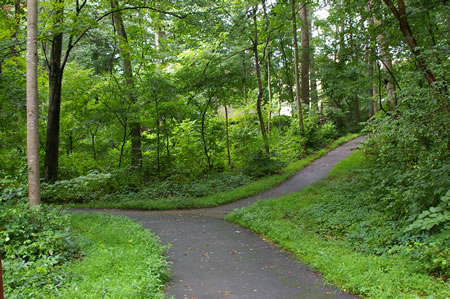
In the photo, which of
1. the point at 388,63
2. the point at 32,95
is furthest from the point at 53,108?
the point at 388,63

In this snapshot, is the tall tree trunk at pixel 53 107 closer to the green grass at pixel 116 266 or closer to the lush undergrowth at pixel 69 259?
the green grass at pixel 116 266

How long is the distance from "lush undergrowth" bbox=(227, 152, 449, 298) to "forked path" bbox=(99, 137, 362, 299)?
0.34 m

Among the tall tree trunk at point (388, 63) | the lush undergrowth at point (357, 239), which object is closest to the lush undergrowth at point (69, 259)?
the lush undergrowth at point (357, 239)

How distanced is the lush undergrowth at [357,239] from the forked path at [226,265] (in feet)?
1.11

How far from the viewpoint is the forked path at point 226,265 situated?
4.91 metres

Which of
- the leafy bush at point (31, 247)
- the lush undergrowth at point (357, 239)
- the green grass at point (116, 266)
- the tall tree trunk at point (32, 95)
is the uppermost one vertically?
the tall tree trunk at point (32, 95)

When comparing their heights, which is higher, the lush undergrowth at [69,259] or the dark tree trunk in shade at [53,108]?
the dark tree trunk in shade at [53,108]

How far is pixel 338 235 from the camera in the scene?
7477 mm

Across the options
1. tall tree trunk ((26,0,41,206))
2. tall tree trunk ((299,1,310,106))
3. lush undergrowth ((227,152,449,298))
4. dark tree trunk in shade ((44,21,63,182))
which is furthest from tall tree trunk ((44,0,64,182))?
tall tree trunk ((299,1,310,106))

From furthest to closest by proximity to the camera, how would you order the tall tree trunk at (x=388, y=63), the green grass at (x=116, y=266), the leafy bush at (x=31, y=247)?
the tall tree trunk at (x=388, y=63) → the leafy bush at (x=31, y=247) → the green grass at (x=116, y=266)

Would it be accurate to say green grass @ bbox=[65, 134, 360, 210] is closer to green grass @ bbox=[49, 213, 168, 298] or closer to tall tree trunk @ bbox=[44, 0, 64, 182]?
tall tree trunk @ bbox=[44, 0, 64, 182]

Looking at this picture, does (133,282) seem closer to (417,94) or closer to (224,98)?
(417,94)

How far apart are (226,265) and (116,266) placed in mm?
1932

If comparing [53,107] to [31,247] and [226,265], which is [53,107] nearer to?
[31,247]
